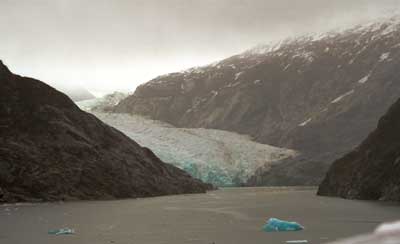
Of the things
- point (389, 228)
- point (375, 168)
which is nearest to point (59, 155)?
point (375, 168)

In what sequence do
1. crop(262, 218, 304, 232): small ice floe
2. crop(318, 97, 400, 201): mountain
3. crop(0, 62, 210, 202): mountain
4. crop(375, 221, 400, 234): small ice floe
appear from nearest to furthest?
1. crop(375, 221, 400, 234): small ice floe
2. crop(262, 218, 304, 232): small ice floe
3. crop(318, 97, 400, 201): mountain
4. crop(0, 62, 210, 202): mountain

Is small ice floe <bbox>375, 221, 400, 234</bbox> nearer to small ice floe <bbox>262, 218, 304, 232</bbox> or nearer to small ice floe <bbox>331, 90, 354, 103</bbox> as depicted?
small ice floe <bbox>262, 218, 304, 232</bbox>

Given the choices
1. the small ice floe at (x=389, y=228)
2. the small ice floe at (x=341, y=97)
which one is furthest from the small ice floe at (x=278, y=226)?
the small ice floe at (x=341, y=97)

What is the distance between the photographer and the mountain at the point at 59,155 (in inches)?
2172

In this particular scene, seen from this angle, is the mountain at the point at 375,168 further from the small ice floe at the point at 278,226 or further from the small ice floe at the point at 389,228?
the small ice floe at the point at 389,228

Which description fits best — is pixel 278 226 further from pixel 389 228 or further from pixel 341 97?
pixel 341 97

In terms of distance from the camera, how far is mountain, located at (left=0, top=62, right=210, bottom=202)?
181 feet

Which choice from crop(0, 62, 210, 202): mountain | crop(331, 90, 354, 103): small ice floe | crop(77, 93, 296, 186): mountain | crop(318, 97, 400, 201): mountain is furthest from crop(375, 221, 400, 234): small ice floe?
crop(331, 90, 354, 103): small ice floe

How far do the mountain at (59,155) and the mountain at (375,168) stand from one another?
22125 millimetres

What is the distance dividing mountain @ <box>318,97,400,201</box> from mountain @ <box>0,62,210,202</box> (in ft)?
72.6

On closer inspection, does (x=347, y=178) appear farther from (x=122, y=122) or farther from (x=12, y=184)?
(x=122, y=122)

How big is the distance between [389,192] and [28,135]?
35.9 m

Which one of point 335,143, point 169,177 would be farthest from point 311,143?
point 169,177

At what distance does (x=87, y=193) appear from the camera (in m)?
58.8
